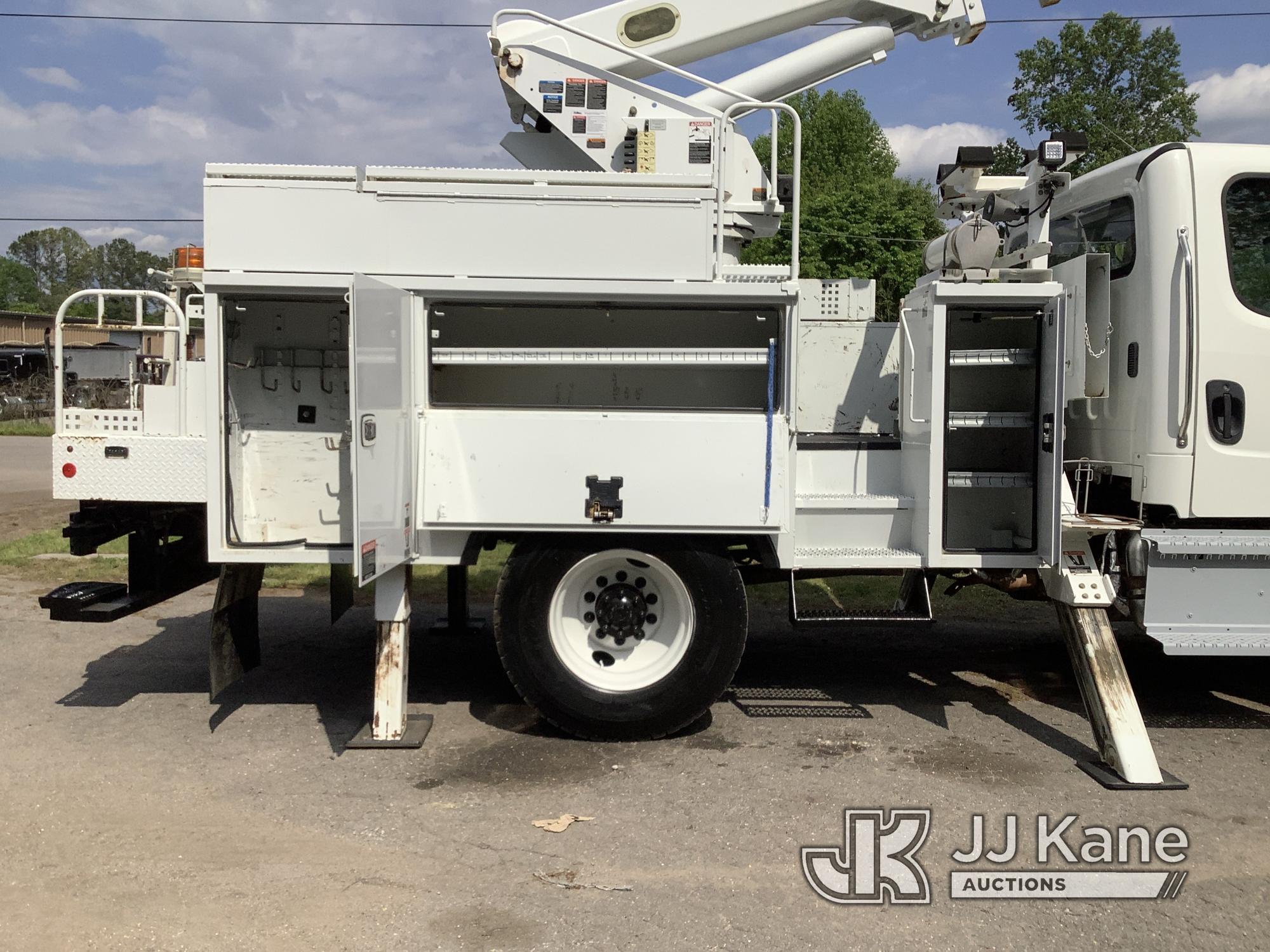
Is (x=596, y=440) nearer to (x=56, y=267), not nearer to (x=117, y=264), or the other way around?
(x=117, y=264)

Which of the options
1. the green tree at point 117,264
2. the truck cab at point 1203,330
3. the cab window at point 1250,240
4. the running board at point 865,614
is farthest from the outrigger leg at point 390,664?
the green tree at point 117,264

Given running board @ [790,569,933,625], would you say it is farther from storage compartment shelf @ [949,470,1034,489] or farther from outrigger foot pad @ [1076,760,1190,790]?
outrigger foot pad @ [1076,760,1190,790]

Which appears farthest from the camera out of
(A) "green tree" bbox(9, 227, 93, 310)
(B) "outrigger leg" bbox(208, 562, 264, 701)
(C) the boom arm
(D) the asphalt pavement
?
(A) "green tree" bbox(9, 227, 93, 310)

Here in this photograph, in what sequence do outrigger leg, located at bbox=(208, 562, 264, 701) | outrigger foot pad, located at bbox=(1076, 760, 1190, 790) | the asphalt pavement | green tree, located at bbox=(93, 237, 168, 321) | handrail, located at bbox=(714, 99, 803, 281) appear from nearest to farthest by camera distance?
the asphalt pavement < outrigger foot pad, located at bbox=(1076, 760, 1190, 790) < handrail, located at bbox=(714, 99, 803, 281) < outrigger leg, located at bbox=(208, 562, 264, 701) < green tree, located at bbox=(93, 237, 168, 321)

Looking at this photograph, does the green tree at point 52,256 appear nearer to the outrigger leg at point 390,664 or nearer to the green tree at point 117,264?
the green tree at point 117,264

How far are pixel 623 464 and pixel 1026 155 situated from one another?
10.1ft

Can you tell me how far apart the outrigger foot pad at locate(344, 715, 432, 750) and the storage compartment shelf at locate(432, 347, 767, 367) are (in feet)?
6.03

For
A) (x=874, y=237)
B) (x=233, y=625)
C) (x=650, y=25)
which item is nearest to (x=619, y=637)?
(x=233, y=625)

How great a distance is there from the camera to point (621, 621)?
4996 millimetres

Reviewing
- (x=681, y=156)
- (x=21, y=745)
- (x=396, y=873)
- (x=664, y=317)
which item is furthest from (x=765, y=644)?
(x=21, y=745)

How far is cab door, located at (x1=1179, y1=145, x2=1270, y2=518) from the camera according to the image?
15.7 ft

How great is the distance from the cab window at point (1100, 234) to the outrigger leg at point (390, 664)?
3.93 metres

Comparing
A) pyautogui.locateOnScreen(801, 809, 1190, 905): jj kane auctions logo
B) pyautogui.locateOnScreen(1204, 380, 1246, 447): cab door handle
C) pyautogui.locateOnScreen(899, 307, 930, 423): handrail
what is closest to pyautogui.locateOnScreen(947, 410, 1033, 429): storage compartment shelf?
pyautogui.locateOnScreen(899, 307, 930, 423): handrail

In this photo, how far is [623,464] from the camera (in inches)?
188
